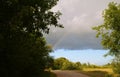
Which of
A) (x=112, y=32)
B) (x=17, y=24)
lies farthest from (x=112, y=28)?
(x=17, y=24)

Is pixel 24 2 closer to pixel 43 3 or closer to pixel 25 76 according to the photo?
pixel 43 3

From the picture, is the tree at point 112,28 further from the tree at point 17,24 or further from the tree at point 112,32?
the tree at point 17,24

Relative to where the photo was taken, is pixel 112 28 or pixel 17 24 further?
pixel 112 28

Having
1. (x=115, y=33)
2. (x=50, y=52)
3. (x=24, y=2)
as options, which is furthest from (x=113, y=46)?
(x=24, y=2)

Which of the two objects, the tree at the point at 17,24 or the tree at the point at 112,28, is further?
the tree at the point at 112,28

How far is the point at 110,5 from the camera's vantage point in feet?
133

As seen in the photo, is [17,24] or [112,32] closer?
[17,24]

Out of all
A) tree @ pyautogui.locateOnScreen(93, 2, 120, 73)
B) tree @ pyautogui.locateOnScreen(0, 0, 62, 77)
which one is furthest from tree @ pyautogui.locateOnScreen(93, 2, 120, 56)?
tree @ pyautogui.locateOnScreen(0, 0, 62, 77)

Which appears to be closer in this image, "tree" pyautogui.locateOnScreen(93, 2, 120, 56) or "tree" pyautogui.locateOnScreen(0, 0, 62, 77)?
"tree" pyautogui.locateOnScreen(0, 0, 62, 77)

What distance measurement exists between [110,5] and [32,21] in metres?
22.5

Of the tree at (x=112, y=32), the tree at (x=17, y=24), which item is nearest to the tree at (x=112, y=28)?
the tree at (x=112, y=32)

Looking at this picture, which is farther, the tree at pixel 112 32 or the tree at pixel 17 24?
the tree at pixel 112 32

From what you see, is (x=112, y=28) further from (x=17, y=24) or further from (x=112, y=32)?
(x=17, y=24)

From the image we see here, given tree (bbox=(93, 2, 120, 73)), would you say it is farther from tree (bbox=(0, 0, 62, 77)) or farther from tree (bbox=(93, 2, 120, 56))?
tree (bbox=(0, 0, 62, 77))
